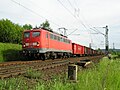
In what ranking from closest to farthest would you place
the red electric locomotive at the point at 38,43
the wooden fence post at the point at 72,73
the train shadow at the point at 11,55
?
the wooden fence post at the point at 72,73, the red electric locomotive at the point at 38,43, the train shadow at the point at 11,55

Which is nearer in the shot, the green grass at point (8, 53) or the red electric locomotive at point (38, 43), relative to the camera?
the red electric locomotive at point (38, 43)

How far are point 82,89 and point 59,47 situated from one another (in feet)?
83.1

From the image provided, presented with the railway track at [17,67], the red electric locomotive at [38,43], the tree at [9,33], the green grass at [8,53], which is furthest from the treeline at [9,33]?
the railway track at [17,67]

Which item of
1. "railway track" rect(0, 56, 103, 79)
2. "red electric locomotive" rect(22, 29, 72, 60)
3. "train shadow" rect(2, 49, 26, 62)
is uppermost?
"red electric locomotive" rect(22, 29, 72, 60)

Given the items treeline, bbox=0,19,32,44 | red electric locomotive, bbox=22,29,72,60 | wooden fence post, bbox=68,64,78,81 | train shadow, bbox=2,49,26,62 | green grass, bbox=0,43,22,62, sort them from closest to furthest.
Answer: wooden fence post, bbox=68,64,78,81
red electric locomotive, bbox=22,29,72,60
green grass, bbox=0,43,22,62
train shadow, bbox=2,49,26,62
treeline, bbox=0,19,32,44

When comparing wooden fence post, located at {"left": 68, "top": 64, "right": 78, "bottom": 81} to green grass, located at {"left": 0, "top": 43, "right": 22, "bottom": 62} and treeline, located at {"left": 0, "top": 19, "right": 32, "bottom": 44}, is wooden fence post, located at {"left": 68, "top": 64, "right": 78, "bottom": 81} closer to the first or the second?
green grass, located at {"left": 0, "top": 43, "right": 22, "bottom": 62}

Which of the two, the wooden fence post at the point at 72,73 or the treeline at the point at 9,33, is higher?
the treeline at the point at 9,33

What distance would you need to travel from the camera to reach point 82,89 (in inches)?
288

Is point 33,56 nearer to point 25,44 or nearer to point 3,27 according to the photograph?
point 25,44

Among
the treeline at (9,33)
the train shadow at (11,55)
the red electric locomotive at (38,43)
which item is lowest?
the train shadow at (11,55)

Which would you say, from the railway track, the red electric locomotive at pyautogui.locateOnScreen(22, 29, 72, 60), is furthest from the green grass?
the railway track

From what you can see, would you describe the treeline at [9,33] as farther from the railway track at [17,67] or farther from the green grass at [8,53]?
the railway track at [17,67]

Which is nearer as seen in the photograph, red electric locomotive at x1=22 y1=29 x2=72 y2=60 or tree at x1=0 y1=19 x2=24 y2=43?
red electric locomotive at x1=22 y1=29 x2=72 y2=60

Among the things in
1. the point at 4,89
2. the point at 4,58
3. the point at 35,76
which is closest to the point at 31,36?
the point at 4,58
